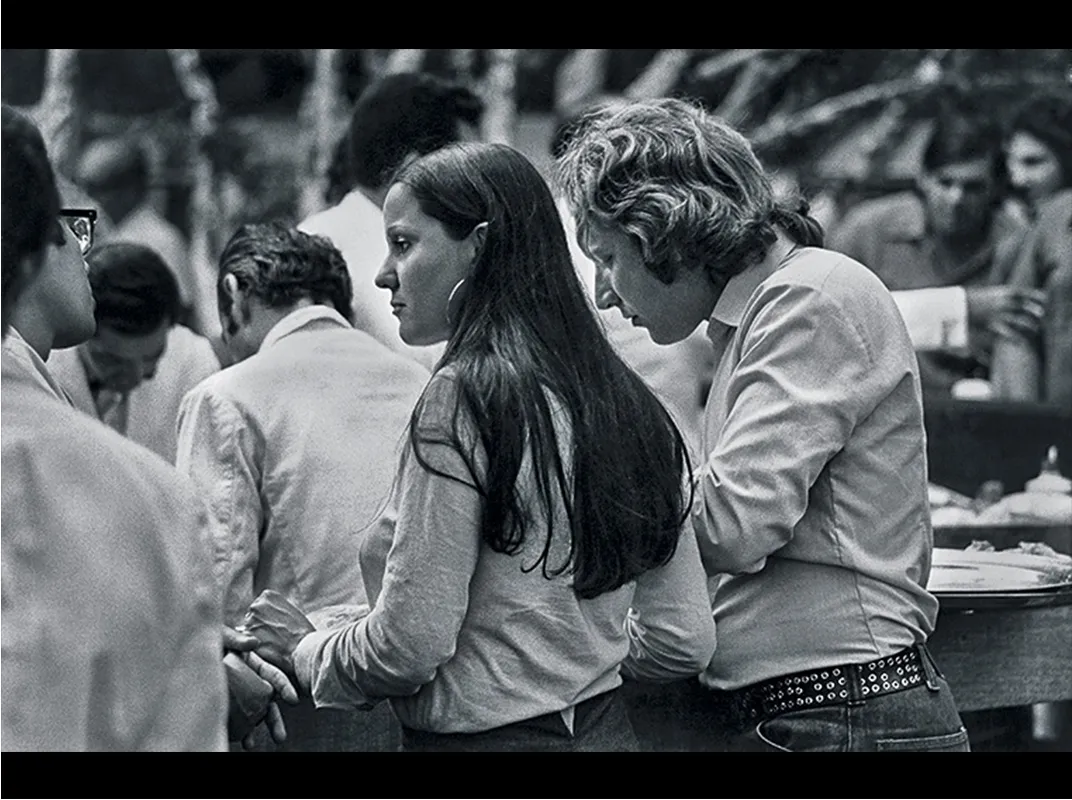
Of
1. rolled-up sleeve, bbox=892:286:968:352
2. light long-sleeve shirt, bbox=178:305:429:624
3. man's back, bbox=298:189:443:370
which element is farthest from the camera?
rolled-up sleeve, bbox=892:286:968:352

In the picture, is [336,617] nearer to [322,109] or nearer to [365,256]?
[365,256]

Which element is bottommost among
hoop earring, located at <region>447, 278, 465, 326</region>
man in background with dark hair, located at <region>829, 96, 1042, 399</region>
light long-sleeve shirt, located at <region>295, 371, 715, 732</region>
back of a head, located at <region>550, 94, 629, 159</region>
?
man in background with dark hair, located at <region>829, 96, 1042, 399</region>

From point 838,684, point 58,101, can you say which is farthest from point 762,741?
point 58,101

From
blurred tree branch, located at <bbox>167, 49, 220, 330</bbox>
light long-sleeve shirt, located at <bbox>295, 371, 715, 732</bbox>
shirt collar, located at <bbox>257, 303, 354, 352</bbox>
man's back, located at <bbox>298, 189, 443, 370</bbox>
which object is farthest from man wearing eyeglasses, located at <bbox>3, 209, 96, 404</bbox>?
blurred tree branch, located at <bbox>167, 49, 220, 330</bbox>

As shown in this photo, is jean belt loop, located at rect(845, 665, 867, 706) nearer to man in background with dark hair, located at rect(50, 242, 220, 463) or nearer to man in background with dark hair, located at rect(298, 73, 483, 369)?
man in background with dark hair, located at rect(298, 73, 483, 369)

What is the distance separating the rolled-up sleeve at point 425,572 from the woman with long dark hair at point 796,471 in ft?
1.42

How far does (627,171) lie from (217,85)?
11.2 meters

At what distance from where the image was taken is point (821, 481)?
2.61 metres

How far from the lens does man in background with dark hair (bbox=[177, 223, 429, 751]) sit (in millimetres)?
3273

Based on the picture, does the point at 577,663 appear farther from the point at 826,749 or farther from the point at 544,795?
the point at 826,749

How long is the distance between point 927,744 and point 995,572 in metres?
0.94

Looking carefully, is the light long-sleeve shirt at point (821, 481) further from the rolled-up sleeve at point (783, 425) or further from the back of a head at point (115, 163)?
the back of a head at point (115, 163)

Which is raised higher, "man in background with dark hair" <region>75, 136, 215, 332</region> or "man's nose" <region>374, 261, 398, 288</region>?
"man's nose" <region>374, 261, 398, 288</region>

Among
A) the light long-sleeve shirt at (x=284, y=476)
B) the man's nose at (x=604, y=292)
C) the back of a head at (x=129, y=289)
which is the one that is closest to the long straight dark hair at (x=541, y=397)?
the man's nose at (x=604, y=292)
